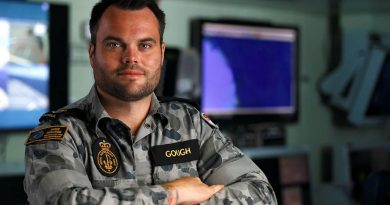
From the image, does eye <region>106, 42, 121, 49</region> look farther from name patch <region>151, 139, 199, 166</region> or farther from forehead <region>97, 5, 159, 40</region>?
name patch <region>151, 139, 199, 166</region>

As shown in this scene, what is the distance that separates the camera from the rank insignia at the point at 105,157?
1.19 meters

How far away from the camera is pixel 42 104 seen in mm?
2271

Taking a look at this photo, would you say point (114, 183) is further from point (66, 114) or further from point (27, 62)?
point (27, 62)

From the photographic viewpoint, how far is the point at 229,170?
133 cm

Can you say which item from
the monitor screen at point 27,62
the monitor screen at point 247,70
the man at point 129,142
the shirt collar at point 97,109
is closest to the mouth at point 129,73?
the man at point 129,142

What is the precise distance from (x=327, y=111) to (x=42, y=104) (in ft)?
6.33

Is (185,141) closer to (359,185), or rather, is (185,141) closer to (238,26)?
(238,26)

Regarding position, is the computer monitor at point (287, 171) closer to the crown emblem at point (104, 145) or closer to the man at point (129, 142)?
the man at point (129, 142)

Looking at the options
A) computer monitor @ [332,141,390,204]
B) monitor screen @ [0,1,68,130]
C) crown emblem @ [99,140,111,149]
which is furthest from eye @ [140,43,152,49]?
computer monitor @ [332,141,390,204]

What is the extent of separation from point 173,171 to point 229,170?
0.14 m

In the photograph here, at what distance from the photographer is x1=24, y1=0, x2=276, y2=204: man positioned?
44.9 inches

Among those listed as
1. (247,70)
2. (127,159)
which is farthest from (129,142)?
(247,70)

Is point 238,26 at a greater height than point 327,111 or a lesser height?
greater

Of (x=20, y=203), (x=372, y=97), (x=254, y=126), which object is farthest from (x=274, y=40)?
(x=20, y=203)
